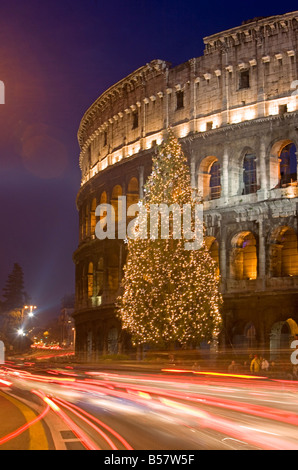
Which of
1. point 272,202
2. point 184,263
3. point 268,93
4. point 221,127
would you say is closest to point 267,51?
point 268,93

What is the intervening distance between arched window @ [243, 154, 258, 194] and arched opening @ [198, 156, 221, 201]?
→ 1830 mm

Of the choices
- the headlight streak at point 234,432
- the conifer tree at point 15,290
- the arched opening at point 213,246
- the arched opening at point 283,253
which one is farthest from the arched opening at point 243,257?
the conifer tree at point 15,290

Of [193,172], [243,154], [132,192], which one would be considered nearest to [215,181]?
[193,172]

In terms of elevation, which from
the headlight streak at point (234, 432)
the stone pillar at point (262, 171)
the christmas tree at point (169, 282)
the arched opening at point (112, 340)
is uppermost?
the stone pillar at point (262, 171)

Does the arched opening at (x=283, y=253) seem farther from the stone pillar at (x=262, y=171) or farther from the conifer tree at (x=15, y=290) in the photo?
the conifer tree at (x=15, y=290)

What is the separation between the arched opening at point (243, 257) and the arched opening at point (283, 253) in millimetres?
2098

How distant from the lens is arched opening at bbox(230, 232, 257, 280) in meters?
37.7

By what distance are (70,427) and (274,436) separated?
12.8 feet

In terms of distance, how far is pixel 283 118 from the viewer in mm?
35875

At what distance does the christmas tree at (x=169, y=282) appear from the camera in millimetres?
29094

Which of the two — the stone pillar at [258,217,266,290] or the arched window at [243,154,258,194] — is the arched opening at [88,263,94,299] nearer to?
the arched window at [243,154,258,194]

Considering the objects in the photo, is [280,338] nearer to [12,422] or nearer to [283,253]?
[283,253]

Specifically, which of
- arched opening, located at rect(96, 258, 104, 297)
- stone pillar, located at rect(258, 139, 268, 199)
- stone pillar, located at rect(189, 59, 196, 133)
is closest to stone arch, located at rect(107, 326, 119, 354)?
arched opening, located at rect(96, 258, 104, 297)

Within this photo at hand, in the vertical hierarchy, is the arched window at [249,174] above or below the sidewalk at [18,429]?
above
